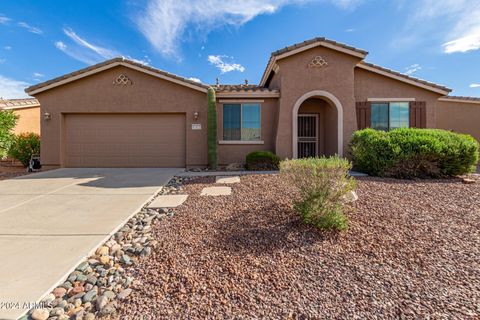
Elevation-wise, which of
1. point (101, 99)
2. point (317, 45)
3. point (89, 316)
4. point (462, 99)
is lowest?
point (89, 316)

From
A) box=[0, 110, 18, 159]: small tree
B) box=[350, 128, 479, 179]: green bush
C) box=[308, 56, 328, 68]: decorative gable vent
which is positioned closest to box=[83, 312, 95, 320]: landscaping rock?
box=[350, 128, 479, 179]: green bush

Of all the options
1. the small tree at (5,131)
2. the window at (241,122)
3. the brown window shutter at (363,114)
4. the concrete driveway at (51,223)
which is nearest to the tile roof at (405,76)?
the brown window shutter at (363,114)

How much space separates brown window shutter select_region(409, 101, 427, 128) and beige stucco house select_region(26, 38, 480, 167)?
47 mm

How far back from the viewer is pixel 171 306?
2352mm

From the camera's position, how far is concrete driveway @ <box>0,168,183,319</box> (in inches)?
105

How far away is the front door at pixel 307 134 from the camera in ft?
40.0

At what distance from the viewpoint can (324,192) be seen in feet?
12.6

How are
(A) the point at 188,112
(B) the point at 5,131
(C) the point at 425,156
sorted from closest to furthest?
(C) the point at 425,156 → (B) the point at 5,131 → (A) the point at 188,112

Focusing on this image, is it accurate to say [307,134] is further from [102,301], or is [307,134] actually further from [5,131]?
[5,131]

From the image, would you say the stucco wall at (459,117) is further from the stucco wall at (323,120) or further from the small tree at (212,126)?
the small tree at (212,126)

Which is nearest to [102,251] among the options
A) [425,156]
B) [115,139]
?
[115,139]

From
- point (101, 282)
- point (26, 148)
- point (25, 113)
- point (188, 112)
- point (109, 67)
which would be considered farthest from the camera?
point (25, 113)

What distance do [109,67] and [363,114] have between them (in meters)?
12.0

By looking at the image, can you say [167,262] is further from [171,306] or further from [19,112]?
[19,112]
